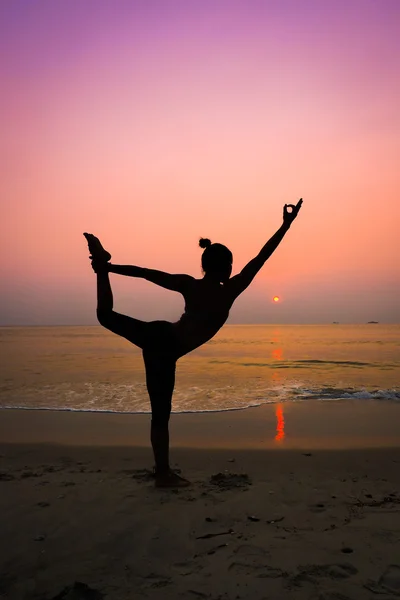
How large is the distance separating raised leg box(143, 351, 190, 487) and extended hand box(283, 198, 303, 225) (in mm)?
1959

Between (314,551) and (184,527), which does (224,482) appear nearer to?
(184,527)

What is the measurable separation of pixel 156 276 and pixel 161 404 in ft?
4.95

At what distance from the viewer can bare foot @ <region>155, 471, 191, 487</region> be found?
4.94 meters

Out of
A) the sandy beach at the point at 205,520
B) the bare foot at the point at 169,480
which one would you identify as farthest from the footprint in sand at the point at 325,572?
the bare foot at the point at 169,480

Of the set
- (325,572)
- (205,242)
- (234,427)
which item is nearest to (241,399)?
(234,427)

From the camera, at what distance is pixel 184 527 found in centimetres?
387

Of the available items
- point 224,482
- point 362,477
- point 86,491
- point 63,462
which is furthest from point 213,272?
point 63,462

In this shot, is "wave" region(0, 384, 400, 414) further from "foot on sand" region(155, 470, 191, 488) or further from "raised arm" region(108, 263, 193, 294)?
"raised arm" region(108, 263, 193, 294)

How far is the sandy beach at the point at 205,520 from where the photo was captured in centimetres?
297

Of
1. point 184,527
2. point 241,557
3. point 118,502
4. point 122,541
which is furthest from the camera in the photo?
point 118,502

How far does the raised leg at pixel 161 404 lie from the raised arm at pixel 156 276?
86 centimetres

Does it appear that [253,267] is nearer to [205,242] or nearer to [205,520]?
[205,242]

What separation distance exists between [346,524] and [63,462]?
3915mm

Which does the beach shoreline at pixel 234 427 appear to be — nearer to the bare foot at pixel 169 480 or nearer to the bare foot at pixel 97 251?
the bare foot at pixel 169 480
